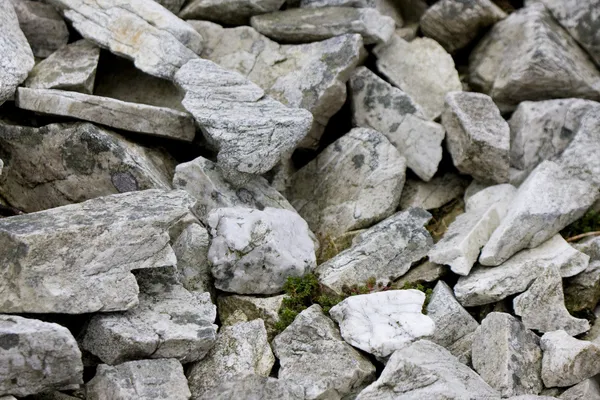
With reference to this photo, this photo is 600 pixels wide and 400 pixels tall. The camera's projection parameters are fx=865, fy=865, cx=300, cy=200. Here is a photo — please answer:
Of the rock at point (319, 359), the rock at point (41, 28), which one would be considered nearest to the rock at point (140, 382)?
the rock at point (319, 359)

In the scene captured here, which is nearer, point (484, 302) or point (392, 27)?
point (484, 302)

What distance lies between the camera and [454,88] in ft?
25.8

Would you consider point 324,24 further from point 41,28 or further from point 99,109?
point 41,28

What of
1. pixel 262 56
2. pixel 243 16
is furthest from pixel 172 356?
pixel 243 16

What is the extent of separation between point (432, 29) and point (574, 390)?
4.03 meters

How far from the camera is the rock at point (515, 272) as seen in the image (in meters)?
6.15

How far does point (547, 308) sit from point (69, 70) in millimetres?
4124

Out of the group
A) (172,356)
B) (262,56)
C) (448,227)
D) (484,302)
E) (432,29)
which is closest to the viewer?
(172,356)

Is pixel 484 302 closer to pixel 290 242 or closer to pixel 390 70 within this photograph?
pixel 290 242

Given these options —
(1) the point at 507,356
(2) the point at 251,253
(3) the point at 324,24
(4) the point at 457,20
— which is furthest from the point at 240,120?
(4) the point at 457,20

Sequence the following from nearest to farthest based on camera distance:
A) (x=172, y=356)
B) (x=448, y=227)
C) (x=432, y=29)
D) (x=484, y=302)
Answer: (x=172, y=356), (x=484, y=302), (x=448, y=227), (x=432, y=29)

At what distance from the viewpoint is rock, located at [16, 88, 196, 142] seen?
21.3 ft

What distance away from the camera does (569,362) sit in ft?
18.0

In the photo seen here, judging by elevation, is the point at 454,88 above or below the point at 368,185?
above
